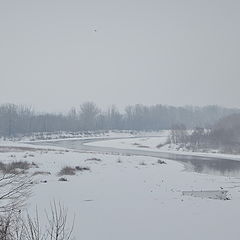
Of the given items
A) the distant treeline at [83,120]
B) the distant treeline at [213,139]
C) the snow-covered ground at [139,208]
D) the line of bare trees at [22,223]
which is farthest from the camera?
the distant treeline at [83,120]

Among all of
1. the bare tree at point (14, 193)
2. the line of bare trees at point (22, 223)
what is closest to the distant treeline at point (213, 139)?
the bare tree at point (14, 193)

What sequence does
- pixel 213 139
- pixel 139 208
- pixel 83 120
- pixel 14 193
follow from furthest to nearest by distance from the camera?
pixel 83 120
pixel 213 139
pixel 139 208
pixel 14 193

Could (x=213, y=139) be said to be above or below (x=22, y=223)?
above

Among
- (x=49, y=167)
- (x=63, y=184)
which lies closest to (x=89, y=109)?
(x=49, y=167)

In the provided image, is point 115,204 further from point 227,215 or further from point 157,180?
point 157,180

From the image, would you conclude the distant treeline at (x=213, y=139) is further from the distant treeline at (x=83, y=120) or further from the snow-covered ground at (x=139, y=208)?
the snow-covered ground at (x=139, y=208)

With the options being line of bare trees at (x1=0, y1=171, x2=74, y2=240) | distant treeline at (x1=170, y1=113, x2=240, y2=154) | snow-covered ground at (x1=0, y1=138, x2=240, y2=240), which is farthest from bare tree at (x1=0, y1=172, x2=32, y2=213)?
distant treeline at (x1=170, y1=113, x2=240, y2=154)

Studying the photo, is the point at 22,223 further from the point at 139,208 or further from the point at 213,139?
the point at 213,139

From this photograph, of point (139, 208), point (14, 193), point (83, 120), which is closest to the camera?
point (14, 193)

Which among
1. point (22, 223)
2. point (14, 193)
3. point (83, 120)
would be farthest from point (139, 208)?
point (83, 120)

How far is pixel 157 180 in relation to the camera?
90.0 ft

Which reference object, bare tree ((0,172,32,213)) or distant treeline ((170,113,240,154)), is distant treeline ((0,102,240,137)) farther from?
bare tree ((0,172,32,213))

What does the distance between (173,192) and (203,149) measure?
55407mm

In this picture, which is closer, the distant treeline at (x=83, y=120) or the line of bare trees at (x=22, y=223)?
the line of bare trees at (x=22, y=223)
